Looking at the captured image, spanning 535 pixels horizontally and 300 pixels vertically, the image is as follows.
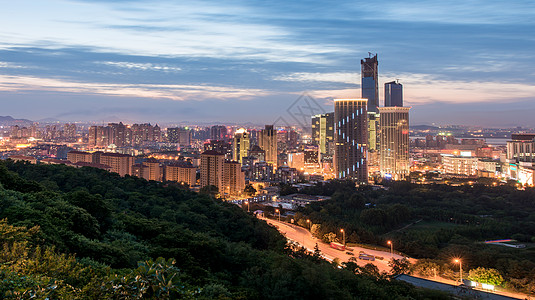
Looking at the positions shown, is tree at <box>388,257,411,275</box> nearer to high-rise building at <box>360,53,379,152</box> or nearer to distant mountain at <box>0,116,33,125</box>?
high-rise building at <box>360,53,379,152</box>

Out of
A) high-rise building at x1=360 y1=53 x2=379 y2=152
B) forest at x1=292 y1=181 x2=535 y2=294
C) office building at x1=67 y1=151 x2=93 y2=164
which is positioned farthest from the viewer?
high-rise building at x1=360 y1=53 x2=379 y2=152

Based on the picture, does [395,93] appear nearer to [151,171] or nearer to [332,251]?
[151,171]

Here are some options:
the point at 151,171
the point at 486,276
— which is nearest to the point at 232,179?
the point at 151,171

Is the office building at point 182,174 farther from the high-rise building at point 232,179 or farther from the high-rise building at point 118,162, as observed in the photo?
the high-rise building at point 118,162

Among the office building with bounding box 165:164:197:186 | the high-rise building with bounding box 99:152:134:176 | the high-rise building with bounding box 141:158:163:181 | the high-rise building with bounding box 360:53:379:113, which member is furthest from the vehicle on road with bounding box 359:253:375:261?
the high-rise building with bounding box 360:53:379:113

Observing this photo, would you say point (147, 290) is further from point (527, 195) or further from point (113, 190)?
point (527, 195)

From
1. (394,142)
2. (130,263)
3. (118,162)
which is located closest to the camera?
(130,263)
